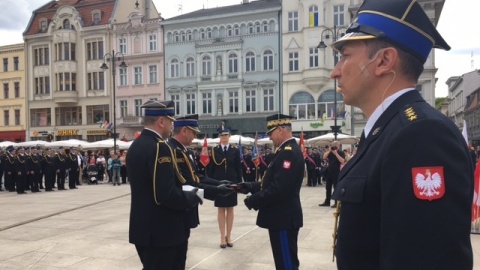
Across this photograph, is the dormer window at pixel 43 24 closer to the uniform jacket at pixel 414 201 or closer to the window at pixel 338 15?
the window at pixel 338 15

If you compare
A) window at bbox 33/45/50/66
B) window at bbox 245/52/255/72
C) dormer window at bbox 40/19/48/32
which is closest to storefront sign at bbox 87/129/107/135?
window at bbox 33/45/50/66

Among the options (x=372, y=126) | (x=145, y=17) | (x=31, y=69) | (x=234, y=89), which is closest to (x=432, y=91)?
(x=234, y=89)

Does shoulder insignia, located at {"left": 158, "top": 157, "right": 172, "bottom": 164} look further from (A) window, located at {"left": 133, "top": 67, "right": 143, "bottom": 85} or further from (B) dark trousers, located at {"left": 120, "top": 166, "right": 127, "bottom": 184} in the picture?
(A) window, located at {"left": 133, "top": 67, "right": 143, "bottom": 85}

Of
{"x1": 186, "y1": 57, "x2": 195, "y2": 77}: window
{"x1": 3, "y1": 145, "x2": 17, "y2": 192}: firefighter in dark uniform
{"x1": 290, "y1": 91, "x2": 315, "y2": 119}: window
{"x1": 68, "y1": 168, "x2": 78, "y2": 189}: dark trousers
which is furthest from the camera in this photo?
{"x1": 186, "y1": 57, "x2": 195, "y2": 77}: window

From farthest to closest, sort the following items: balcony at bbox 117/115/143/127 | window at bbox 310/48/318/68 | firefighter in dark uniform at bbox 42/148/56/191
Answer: balcony at bbox 117/115/143/127, window at bbox 310/48/318/68, firefighter in dark uniform at bbox 42/148/56/191

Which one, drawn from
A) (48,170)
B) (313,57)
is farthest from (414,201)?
(313,57)

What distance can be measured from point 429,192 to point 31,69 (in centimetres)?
5496

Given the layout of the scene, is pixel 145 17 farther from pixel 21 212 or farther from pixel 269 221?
pixel 269 221

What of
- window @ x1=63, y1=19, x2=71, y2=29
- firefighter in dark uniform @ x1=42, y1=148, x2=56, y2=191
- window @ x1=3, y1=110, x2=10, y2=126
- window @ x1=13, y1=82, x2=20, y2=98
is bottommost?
firefighter in dark uniform @ x1=42, y1=148, x2=56, y2=191

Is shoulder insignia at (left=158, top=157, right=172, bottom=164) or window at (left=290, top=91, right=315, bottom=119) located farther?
window at (left=290, top=91, right=315, bottom=119)

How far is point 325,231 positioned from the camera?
905cm

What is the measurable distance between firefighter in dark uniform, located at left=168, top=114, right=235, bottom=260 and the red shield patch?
11.5 ft

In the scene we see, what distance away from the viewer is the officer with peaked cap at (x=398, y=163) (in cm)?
136

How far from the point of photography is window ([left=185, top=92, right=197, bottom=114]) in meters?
44.9
